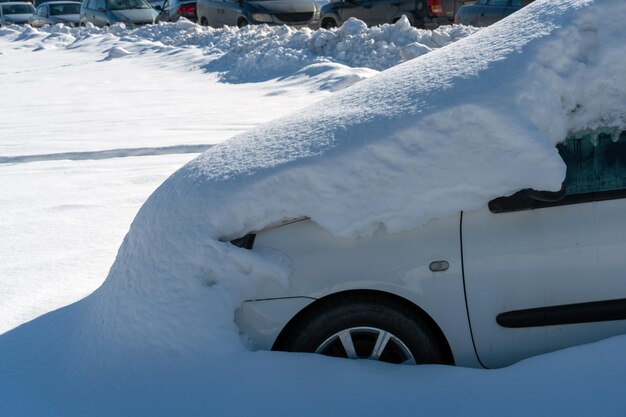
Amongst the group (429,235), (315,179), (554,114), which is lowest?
(429,235)

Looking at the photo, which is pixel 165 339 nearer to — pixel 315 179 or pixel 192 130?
pixel 315 179

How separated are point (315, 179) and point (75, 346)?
135 centimetres

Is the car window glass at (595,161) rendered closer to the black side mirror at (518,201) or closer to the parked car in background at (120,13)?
the black side mirror at (518,201)

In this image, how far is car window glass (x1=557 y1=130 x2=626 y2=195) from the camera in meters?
3.10

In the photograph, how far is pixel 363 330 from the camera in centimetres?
309

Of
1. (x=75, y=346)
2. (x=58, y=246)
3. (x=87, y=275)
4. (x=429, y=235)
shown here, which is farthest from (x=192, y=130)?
(x=429, y=235)

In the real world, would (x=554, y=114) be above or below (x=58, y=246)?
above

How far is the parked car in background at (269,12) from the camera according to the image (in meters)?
20.1

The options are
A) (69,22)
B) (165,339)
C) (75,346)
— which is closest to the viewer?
(165,339)

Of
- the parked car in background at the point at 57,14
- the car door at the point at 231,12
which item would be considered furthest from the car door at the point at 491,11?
the parked car in background at the point at 57,14

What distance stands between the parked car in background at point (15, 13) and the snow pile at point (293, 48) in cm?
1800

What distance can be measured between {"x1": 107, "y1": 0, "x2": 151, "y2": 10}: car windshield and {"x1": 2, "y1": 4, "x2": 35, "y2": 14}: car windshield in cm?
992

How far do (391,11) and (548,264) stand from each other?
16.2 m

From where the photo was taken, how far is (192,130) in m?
9.36
